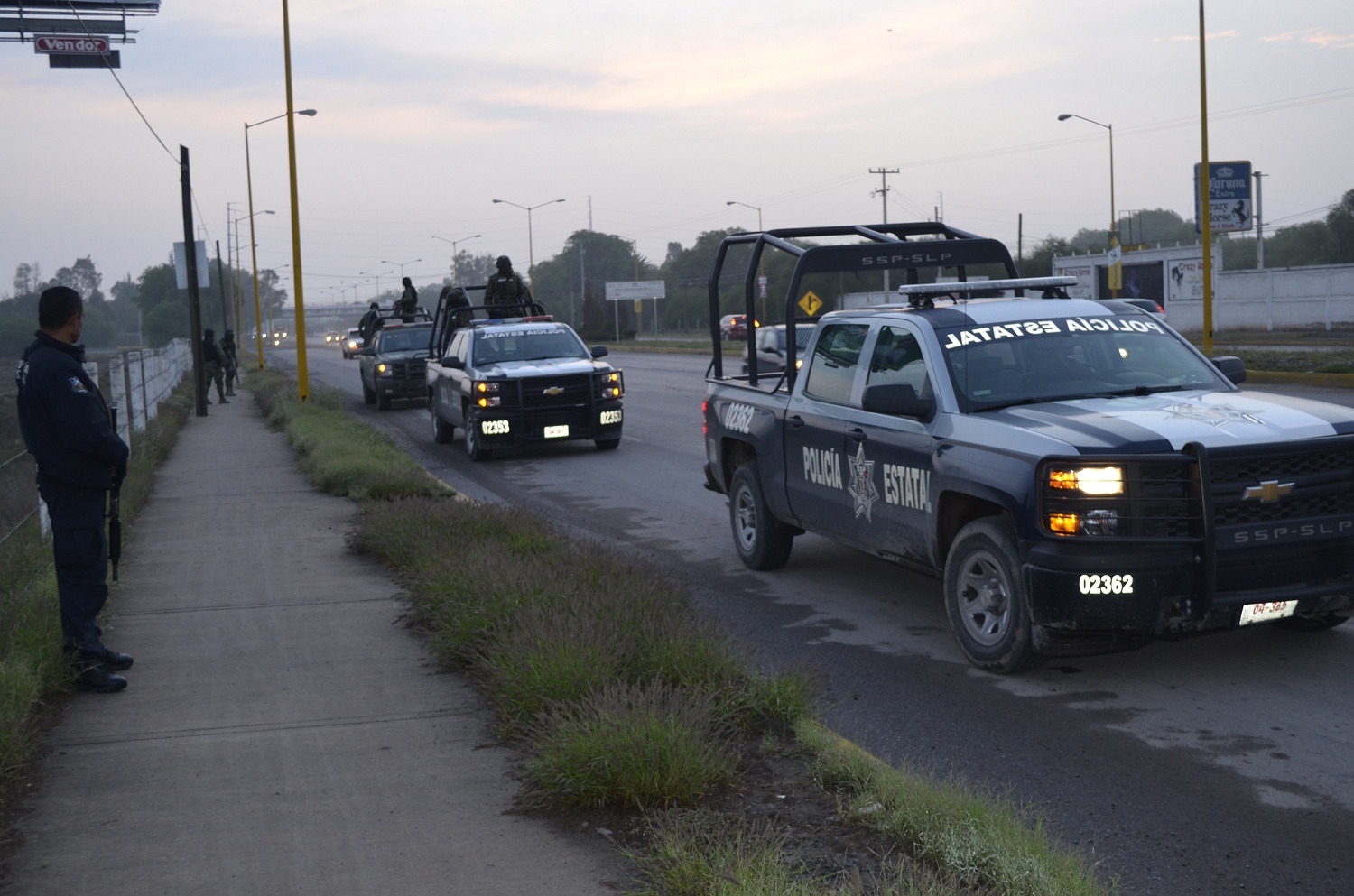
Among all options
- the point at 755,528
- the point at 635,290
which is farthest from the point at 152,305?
the point at 755,528

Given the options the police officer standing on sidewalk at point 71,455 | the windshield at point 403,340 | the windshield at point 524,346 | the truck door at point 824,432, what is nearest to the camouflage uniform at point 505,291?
the windshield at point 524,346

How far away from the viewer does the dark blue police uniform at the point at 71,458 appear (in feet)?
20.4

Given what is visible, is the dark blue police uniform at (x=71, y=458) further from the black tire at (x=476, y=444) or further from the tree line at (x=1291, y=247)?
the tree line at (x=1291, y=247)

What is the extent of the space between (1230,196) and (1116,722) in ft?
144

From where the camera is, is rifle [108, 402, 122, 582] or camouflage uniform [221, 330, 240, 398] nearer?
rifle [108, 402, 122, 582]

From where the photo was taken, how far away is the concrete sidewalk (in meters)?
4.23

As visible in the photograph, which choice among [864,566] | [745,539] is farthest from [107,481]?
[864,566]

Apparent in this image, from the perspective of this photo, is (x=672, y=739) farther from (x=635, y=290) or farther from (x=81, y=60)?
(x=635, y=290)

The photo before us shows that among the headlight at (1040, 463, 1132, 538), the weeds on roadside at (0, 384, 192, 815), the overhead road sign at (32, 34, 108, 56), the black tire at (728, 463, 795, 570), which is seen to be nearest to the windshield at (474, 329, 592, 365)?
the weeds on roadside at (0, 384, 192, 815)

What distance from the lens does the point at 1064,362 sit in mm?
7281

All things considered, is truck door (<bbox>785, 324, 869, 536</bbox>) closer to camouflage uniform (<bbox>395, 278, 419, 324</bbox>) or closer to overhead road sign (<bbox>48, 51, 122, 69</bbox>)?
overhead road sign (<bbox>48, 51, 122, 69</bbox>)

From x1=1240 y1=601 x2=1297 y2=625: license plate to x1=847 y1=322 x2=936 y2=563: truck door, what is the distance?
5.19 feet

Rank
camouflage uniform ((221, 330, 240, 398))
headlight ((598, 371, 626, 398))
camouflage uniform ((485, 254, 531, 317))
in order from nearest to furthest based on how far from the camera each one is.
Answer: headlight ((598, 371, 626, 398)), camouflage uniform ((485, 254, 531, 317)), camouflage uniform ((221, 330, 240, 398))

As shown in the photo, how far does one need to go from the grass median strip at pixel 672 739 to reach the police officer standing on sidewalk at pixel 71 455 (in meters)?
1.71
